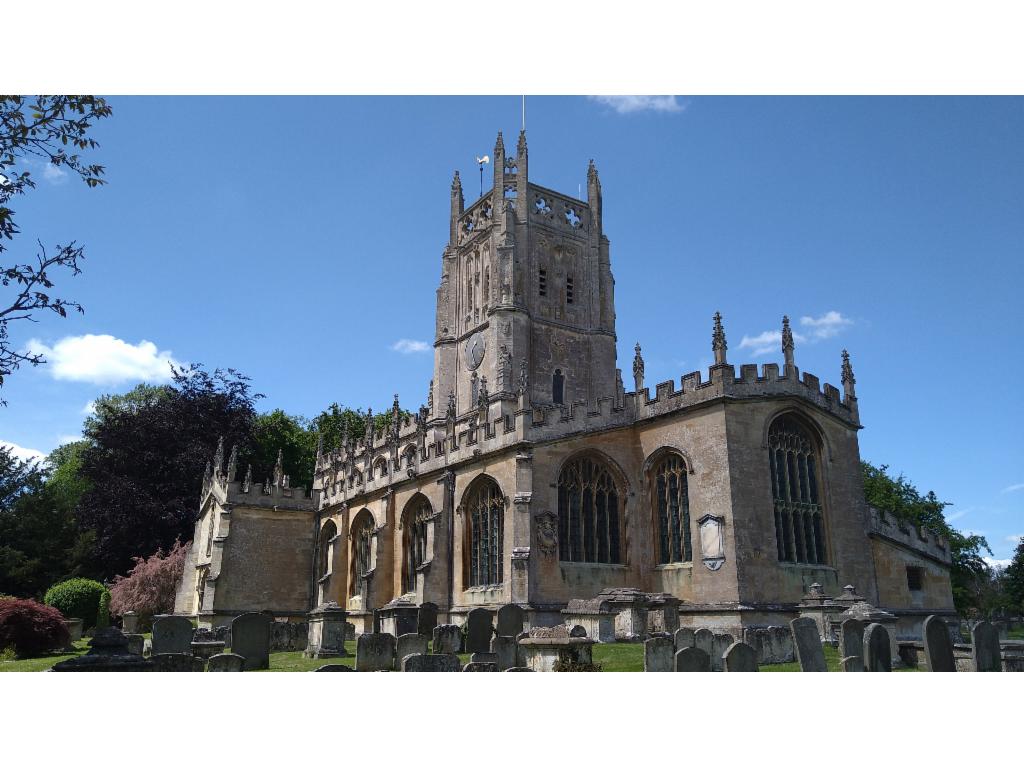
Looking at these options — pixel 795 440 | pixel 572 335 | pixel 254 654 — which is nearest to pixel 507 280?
pixel 572 335

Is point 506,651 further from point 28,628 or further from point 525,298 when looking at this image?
point 525,298

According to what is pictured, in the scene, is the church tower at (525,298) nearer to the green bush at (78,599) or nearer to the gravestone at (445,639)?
the green bush at (78,599)

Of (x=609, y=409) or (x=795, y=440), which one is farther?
(x=609, y=409)

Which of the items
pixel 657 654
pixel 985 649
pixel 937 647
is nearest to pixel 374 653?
pixel 657 654

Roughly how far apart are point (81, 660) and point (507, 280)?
111 feet

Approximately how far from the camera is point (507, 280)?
42.5 metres

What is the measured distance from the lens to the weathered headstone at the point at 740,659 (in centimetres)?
979

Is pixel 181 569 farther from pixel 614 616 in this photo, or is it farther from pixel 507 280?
pixel 614 616

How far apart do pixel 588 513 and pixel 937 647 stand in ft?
41.8

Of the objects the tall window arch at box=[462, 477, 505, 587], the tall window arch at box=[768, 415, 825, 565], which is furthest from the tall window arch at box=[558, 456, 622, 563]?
the tall window arch at box=[768, 415, 825, 565]

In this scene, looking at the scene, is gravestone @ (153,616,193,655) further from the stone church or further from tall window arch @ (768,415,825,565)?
tall window arch @ (768,415,825,565)

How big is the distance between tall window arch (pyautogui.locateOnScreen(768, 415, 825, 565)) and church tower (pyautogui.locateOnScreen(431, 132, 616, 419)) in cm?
1927

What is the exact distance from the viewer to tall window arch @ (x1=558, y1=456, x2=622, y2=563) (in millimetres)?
22906

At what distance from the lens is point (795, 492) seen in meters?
21.8
